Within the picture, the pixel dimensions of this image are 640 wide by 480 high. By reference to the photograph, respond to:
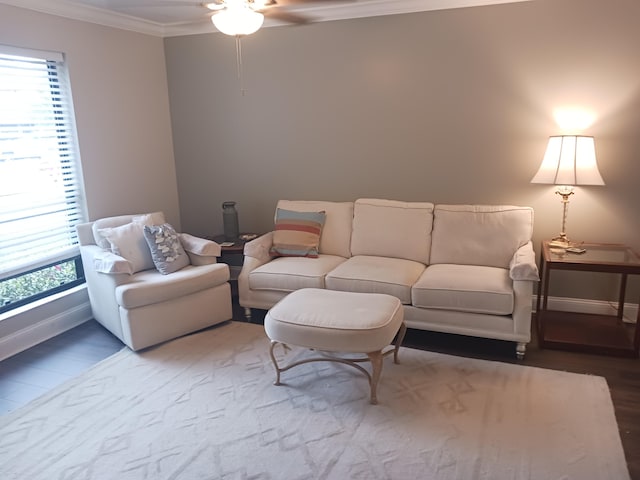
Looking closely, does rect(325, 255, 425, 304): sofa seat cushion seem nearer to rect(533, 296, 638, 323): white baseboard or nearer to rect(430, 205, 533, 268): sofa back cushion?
rect(430, 205, 533, 268): sofa back cushion

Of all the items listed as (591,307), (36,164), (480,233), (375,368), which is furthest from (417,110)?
(36,164)

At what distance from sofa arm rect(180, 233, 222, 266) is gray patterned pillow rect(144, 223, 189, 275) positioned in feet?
0.32

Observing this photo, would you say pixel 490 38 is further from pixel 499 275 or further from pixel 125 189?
pixel 125 189

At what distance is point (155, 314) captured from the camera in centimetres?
351

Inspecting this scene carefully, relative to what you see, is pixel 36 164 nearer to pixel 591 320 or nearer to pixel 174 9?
pixel 174 9

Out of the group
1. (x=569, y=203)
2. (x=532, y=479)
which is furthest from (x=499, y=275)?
(x=532, y=479)

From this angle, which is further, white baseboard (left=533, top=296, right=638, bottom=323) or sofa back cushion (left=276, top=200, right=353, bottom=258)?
sofa back cushion (left=276, top=200, right=353, bottom=258)

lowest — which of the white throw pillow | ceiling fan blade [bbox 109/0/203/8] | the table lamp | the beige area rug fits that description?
the beige area rug

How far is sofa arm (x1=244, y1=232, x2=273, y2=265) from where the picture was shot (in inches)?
158

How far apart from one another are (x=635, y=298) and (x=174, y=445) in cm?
342

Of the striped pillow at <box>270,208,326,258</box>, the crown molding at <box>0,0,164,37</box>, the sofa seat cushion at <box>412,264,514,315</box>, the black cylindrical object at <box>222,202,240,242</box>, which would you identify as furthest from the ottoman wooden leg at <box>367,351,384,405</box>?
the crown molding at <box>0,0,164,37</box>

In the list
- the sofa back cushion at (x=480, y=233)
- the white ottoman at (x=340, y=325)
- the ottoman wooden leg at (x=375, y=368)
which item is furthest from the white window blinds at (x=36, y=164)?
the sofa back cushion at (x=480, y=233)

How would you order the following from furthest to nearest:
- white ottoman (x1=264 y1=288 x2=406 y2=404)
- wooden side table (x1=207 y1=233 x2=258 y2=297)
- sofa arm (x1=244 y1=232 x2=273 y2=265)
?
wooden side table (x1=207 y1=233 x2=258 y2=297)
sofa arm (x1=244 y1=232 x2=273 y2=265)
white ottoman (x1=264 y1=288 x2=406 y2=404)

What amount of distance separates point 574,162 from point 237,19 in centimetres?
243
